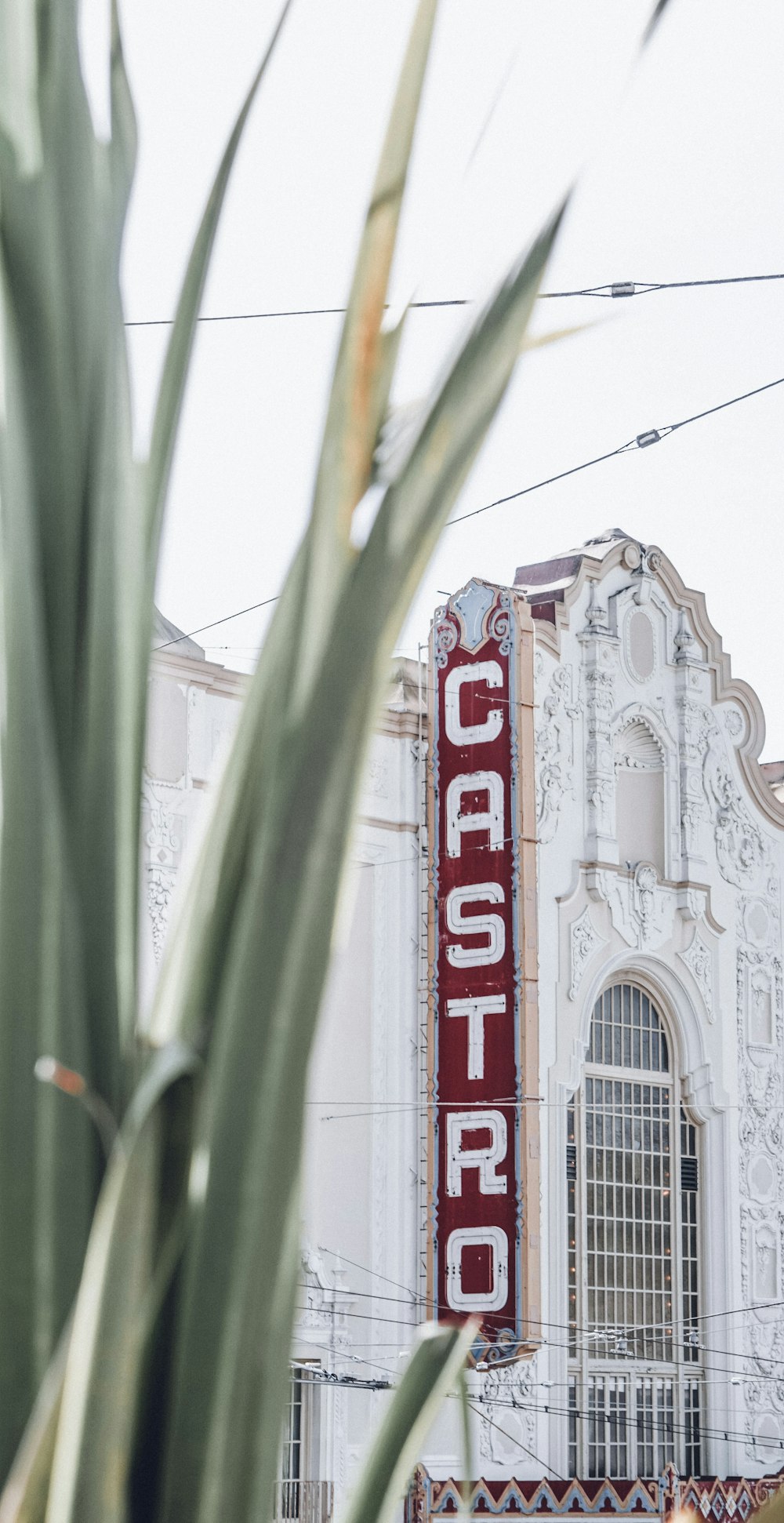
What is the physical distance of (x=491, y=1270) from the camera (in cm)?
1368

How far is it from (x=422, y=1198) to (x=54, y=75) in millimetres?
13342

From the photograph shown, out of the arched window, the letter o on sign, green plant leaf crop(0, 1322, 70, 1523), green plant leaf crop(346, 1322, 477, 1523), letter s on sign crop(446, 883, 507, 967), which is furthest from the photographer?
the arched window

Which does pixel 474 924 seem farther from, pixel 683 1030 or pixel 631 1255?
pixel 631 1255

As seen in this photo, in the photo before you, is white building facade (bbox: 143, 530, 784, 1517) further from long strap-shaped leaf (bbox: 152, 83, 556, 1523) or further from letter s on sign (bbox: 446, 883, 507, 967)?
long strap-shaped leaf (bbox: 152, 83, 556, 1523)

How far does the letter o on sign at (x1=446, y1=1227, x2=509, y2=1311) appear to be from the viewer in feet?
44.6

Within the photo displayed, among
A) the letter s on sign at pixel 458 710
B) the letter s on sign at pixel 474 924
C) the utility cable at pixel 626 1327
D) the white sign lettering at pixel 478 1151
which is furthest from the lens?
the letter s on sign at pixel 458 710

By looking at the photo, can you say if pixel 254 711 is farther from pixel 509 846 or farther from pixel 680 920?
pixel 680 920

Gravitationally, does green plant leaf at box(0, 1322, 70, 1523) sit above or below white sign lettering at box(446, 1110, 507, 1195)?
below

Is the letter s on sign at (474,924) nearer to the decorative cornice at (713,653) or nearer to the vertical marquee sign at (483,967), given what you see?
the vertical marquee sign at (483,967)

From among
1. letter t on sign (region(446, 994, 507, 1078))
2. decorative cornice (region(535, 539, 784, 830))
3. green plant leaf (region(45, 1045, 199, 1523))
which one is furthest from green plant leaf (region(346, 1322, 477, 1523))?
decorative cornice (region(535, 539, 784, 830))

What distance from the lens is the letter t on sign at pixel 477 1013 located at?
46.0 ft

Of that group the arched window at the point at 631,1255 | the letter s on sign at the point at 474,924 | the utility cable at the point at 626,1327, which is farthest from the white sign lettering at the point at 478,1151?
the letter s on sign at the point at 474,924

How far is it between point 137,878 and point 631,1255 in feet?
48.0

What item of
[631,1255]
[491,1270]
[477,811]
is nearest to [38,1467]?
[491,1270]
